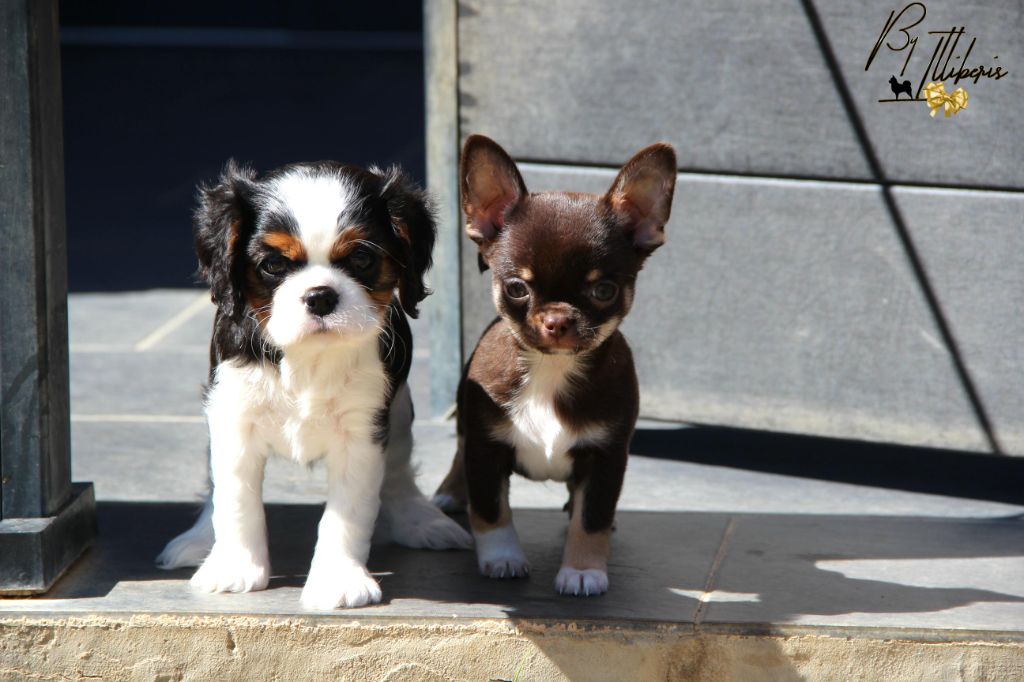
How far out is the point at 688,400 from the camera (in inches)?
213

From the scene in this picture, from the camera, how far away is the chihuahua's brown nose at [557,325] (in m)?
3.50

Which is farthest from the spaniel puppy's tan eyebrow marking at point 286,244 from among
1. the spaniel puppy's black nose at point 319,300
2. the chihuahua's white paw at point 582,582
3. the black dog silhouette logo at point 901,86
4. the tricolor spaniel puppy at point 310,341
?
the black dog silhouette logo at point 901,86

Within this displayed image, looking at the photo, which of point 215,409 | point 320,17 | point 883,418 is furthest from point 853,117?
point 320,17

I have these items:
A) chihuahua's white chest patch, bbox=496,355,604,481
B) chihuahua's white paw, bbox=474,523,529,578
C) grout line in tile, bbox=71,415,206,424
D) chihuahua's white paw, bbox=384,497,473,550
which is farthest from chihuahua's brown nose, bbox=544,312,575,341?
grout line in tile, bbox=71,415,206,424

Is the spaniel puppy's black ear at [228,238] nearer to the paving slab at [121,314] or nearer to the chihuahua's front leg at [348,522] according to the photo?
the chihuahua's front leg at [348,522]

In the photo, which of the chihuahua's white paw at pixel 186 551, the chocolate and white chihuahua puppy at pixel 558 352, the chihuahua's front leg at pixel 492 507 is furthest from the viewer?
the chihuahua's white paw at pixel 186 551

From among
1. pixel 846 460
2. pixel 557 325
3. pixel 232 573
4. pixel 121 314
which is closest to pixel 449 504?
pixel 232 573

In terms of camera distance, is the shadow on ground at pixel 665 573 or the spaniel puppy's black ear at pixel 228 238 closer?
the spaniel puppy's black ear at pixel 228 238

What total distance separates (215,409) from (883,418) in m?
2.67

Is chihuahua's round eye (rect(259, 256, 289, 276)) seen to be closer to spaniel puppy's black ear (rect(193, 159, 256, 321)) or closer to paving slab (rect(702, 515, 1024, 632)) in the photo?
spaniel puppy's black ear (rect(193, 159, 256, 321))

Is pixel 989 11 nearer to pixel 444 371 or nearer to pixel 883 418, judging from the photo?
pixel 883 418

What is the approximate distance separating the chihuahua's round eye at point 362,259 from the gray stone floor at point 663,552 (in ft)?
3.11

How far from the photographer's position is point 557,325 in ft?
11.5

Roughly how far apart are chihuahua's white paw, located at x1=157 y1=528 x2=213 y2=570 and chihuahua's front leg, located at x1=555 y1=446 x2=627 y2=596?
1077mm
